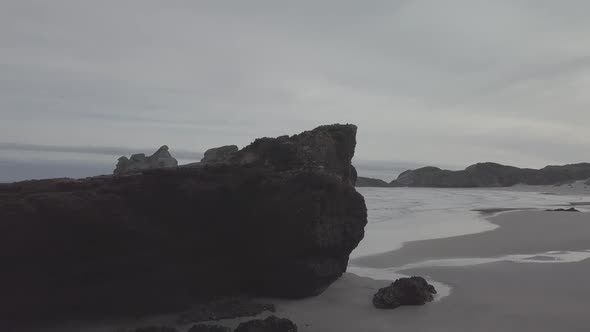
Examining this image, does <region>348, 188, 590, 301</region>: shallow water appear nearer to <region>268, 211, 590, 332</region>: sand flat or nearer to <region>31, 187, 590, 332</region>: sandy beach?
<region>31, 187, 590, 332</region>: sandy beach

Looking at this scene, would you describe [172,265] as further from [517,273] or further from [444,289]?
[517,273]

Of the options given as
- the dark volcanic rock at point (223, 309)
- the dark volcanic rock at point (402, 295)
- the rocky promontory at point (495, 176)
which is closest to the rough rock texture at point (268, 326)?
the dark volcanic rock at point (223, 309)

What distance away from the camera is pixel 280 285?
8.12m

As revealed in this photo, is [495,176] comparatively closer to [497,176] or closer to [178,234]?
[497,176]

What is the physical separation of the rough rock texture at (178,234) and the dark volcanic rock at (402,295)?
110 cm

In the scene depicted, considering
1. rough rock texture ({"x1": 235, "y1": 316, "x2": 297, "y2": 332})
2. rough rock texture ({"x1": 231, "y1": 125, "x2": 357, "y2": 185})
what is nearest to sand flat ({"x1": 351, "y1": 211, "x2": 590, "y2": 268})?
rough rock texture ({"x1": 231, "y1": 125, "x2": 357, "y2": 185})

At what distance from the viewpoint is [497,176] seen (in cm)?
5825

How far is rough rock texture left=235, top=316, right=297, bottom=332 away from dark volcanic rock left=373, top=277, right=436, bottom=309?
6.15 feet

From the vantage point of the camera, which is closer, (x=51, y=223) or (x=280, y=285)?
(x=51, y=223)

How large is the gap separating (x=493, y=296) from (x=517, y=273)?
81.2 inches

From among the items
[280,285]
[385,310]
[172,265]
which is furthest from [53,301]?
[385,310]

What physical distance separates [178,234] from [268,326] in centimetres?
229

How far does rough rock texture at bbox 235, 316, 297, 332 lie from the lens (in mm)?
6152

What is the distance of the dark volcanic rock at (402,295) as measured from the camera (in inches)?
295
